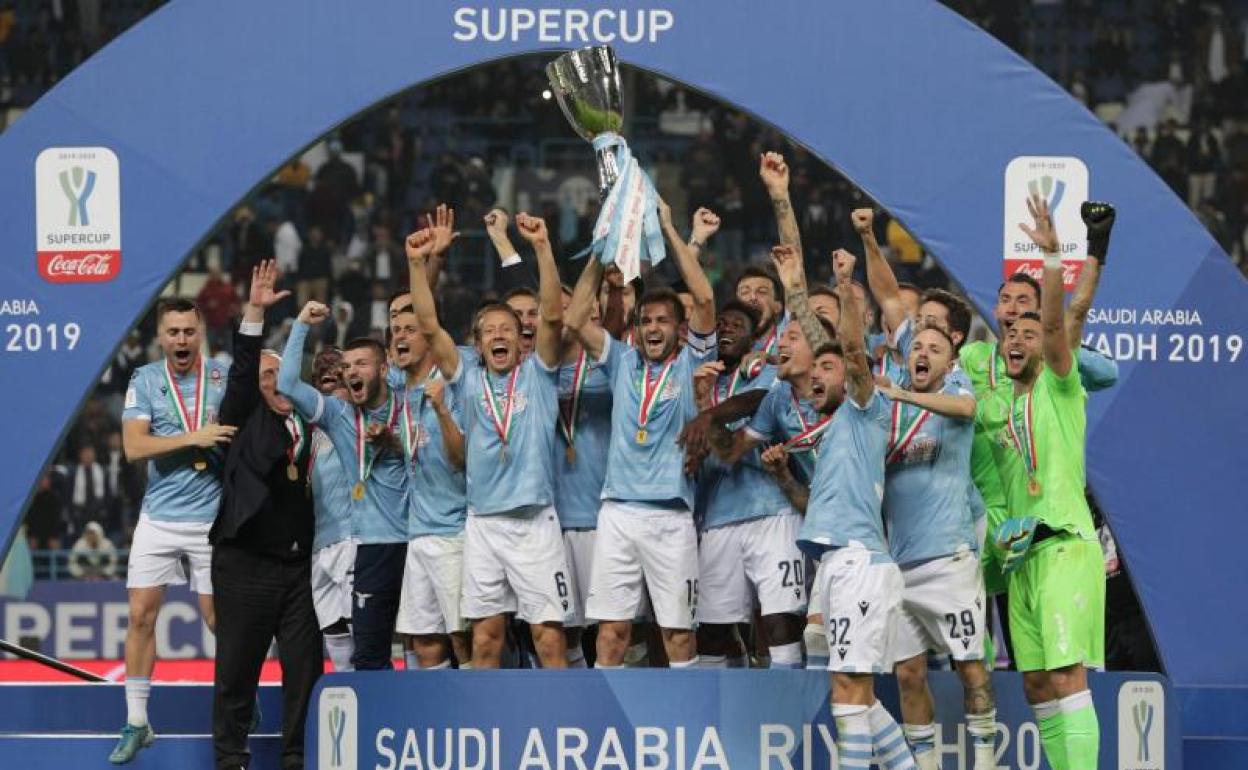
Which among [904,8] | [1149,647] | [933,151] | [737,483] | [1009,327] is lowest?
[1149,647]

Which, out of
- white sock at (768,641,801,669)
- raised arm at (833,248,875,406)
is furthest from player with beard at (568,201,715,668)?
raised arm at (833,248,875,406)

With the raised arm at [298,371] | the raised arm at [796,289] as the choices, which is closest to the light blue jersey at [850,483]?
the raised arm at [796,289]

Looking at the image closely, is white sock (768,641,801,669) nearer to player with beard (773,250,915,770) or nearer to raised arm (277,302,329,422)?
player with beard (773,250,915,770)

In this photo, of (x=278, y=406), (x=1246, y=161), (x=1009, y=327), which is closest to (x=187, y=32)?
(x=278, y=406)

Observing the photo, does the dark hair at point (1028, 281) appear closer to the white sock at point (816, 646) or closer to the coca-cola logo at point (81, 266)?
the white sock at point (816, 646)

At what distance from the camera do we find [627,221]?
10023 millimetres

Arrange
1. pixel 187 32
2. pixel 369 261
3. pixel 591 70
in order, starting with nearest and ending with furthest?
pixel 591 70 < pixel 187 32 < pixel 369 261

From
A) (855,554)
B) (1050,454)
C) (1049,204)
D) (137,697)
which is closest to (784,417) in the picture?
(855,554)

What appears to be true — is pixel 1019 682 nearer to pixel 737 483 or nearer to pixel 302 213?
pixel 737 483

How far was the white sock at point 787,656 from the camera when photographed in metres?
10.2

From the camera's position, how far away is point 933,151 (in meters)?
10.9

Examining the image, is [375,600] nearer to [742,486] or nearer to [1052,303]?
[742,486]

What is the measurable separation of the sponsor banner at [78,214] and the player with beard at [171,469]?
0.57m

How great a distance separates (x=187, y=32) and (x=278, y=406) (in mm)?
1973
